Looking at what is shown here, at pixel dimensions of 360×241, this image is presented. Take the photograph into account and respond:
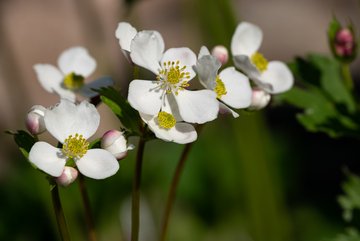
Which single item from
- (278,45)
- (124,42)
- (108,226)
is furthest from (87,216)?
(278,45)

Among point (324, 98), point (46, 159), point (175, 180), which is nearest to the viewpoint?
point (46, 159)

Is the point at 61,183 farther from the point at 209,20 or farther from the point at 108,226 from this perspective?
the point at 108,226

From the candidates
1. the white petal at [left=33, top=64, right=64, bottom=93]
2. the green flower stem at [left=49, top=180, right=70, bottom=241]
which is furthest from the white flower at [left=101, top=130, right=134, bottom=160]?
the white petal at [left=33, top=64, right=64, bottom=93]

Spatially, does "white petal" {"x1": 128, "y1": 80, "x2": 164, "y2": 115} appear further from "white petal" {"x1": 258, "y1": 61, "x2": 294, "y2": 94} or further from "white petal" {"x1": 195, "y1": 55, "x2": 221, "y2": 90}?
"white petal" {"x1": 258, "y1": 61, "x2": 294, "y2": 94}

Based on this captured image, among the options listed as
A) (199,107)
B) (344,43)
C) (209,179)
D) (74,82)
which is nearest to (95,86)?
(74,82)

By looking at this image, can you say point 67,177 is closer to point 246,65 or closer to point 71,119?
point 71,119

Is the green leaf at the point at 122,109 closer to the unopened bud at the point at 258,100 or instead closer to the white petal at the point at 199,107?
the white petal at the point at 199,107
